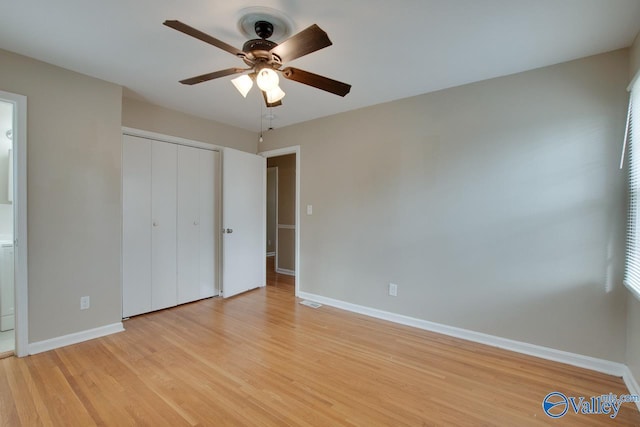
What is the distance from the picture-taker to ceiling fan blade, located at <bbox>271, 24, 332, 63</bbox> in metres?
1.39

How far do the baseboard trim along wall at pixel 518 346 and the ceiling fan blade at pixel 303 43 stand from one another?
2690mm

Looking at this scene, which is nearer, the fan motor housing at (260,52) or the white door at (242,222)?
the fan motor housing at (260,52)

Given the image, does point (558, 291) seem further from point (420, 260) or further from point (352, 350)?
point (352, 350)

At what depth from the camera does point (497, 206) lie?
2.57 m

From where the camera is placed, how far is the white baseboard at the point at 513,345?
2133 millimetres

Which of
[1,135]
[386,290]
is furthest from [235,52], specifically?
[1,135]

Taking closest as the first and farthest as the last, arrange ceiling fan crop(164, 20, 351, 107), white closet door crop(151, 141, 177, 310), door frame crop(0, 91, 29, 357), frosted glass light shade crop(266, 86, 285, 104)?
ceiling fan crop(164, 20, 351, 107), frosted glass light shade crop(266, 86, 285, 104), door frame crop(0, 91, 29, 357), white closet door crop(151, 141, 177, 310)

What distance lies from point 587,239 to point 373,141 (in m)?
2.09

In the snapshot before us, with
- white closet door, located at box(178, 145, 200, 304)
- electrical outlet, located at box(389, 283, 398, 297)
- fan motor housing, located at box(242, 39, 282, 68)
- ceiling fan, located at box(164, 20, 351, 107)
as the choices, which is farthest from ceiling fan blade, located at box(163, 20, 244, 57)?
electrical outlet, located at box(389, 283, 398, 297)

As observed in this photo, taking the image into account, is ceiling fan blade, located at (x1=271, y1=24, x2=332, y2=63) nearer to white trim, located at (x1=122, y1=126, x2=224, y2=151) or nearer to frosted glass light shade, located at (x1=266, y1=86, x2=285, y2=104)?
frosted glass light shade, located at (x1=266, y1=86, x2=285, y2=104)

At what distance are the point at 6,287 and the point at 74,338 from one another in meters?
1.03

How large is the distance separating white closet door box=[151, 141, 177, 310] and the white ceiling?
32.7 inches
